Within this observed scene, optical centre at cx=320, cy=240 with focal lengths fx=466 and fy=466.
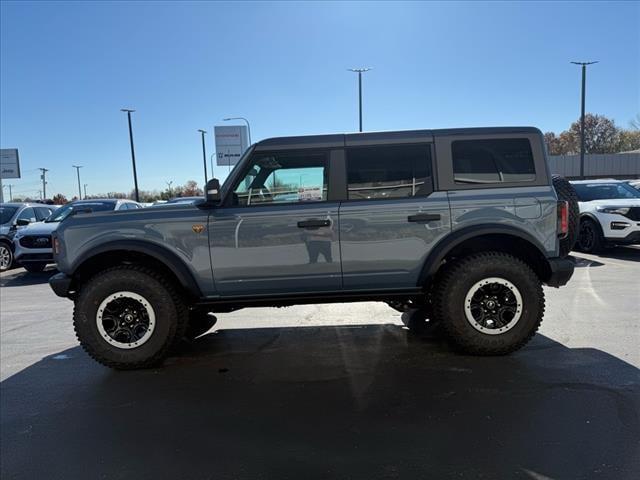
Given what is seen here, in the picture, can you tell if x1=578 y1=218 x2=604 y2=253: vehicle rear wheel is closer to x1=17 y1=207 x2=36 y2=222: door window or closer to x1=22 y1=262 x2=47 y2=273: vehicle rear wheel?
x1=22 y1=262 x2=47 y2=273: vehicle rear wheel

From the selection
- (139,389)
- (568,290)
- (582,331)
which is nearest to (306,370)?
(139,389)

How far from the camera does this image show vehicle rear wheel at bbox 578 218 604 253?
10.3 metres

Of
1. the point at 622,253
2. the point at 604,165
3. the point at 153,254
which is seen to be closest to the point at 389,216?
the point at 153,254

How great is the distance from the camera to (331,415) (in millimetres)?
3299

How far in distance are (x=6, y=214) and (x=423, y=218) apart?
1257cm

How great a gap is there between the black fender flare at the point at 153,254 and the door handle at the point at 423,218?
2.05 meters

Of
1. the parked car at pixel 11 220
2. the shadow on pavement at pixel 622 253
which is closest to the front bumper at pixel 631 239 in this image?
the shadow on pavement at pixel 622 253

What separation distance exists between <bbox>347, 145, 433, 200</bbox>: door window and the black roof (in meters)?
0.07

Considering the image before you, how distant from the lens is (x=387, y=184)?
427 cm

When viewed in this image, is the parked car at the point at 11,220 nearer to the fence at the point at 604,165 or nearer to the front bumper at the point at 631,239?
the front bumper at the point at 631,239

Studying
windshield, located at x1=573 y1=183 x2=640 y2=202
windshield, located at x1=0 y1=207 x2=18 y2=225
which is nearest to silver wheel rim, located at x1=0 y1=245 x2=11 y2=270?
windshield, located at x1=0 y1=207 x2=18 y2=225

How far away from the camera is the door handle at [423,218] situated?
4.16 meters

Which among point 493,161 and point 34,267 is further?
point 34,267

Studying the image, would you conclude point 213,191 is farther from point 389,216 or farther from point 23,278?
point 23,278
